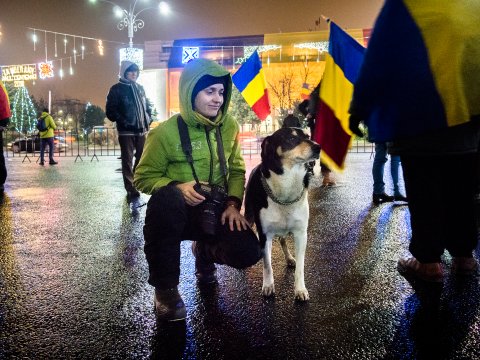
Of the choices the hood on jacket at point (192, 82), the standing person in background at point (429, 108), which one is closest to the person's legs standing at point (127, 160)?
the hood on jacket at point (192, 82)

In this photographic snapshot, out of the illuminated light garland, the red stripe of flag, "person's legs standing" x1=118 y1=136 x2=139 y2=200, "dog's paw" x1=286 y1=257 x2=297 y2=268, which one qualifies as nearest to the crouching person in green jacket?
"dog's paw" x1=286 y1=257 x2=297 y2=268

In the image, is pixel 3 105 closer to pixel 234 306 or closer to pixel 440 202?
pixel 234 306

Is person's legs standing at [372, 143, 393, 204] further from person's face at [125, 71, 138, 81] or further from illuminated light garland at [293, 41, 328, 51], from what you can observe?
illuminated light garland at [293, 41, 328, 51]

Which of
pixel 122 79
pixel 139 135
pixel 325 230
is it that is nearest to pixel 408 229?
pixel 325 230

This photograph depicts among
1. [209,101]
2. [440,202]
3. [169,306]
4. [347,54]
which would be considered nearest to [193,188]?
[209,101]

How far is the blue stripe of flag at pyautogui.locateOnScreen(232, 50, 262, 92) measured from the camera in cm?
1016

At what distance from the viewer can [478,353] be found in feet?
7.13

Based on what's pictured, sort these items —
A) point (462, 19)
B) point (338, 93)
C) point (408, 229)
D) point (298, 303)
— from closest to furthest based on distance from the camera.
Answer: point (462, 19), point (298, 303), point (338, 93), point (408, 229)

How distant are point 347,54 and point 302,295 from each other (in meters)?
2.52

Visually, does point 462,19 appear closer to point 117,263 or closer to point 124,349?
point 124,349

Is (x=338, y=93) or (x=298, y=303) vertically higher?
(x=338, y=93)

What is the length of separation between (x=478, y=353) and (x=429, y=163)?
1.31 meters

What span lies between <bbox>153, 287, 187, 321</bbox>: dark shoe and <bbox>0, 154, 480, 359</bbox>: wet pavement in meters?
0.07

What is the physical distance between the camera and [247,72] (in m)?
10.2
